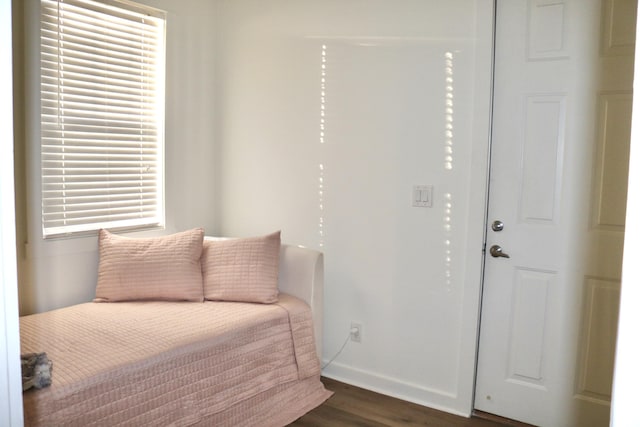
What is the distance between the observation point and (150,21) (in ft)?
10.5

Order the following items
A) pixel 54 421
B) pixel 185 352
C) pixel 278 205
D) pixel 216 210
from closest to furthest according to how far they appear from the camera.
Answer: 1. pixel 54 421
2. pixel 185 352
3. pixel 278 205
4. pixel 216 210

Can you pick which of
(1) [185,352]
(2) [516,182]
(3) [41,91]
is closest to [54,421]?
(1) [185,352]

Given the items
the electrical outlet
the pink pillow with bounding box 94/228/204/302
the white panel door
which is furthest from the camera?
the electrical outlet

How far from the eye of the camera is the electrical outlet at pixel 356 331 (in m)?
3.12

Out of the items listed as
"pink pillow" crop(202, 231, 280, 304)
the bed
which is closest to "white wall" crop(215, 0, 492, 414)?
the bed

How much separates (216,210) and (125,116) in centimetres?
90

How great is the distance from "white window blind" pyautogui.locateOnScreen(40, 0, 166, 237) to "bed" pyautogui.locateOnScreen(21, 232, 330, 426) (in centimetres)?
31

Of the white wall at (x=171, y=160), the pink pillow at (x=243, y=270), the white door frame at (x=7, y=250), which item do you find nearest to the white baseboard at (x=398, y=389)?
the pink pillow at (x=243, y=270)

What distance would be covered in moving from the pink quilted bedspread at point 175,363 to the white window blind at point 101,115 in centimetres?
59

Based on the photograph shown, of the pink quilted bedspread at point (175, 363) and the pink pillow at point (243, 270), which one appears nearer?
the pink quilted bedspread at point (175, 363)

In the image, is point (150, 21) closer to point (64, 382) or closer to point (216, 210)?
point (216, 210)

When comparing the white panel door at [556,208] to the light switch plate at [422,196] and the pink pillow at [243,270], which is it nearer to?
the light switch plate at [422,196]

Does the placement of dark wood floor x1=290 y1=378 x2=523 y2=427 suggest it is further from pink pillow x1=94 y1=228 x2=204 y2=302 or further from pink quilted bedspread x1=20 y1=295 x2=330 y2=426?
pink pillow x1=94 y1=228 x2=204 y2=302

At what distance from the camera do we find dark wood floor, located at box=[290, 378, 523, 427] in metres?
2.66
